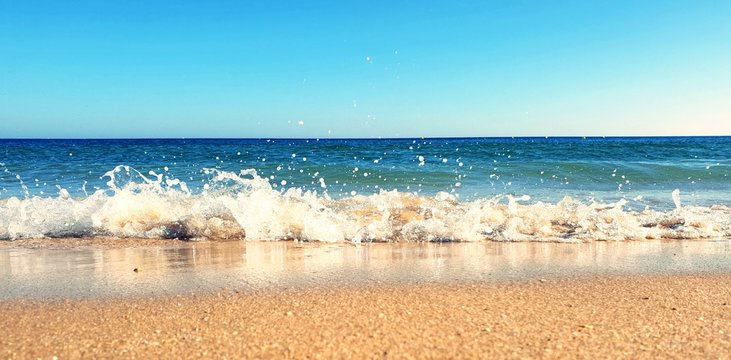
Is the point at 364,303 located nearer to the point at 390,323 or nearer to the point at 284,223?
the point at 390,323

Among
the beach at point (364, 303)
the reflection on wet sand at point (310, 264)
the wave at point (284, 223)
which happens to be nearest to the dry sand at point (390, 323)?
the beach at point (364, 303)

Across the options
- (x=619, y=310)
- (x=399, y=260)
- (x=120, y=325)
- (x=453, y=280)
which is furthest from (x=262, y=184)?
(x=619, y=310)

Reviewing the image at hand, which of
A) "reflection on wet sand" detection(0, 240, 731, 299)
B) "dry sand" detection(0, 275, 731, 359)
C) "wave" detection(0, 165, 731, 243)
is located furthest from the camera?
"wave" detection(0, 165, 731, 243)

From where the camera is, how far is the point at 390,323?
90.7 inches

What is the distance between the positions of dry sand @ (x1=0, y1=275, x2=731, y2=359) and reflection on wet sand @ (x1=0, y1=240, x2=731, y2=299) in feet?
0.83

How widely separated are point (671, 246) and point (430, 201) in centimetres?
315

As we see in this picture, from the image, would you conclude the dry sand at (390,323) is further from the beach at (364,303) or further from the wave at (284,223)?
the wave at (284,223)

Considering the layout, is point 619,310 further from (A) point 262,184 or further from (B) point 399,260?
(A) point 262,184

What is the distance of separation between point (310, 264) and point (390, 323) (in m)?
1.42

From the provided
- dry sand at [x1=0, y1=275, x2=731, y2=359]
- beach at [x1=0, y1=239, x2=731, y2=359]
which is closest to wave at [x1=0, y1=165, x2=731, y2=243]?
beach at [x1=0, y1=239, x2=731, y2=359]

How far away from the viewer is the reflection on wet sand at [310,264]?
306 cm

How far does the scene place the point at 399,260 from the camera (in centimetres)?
379

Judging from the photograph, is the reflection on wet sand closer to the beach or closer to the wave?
the beach

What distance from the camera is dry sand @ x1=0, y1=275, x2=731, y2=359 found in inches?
79.4
